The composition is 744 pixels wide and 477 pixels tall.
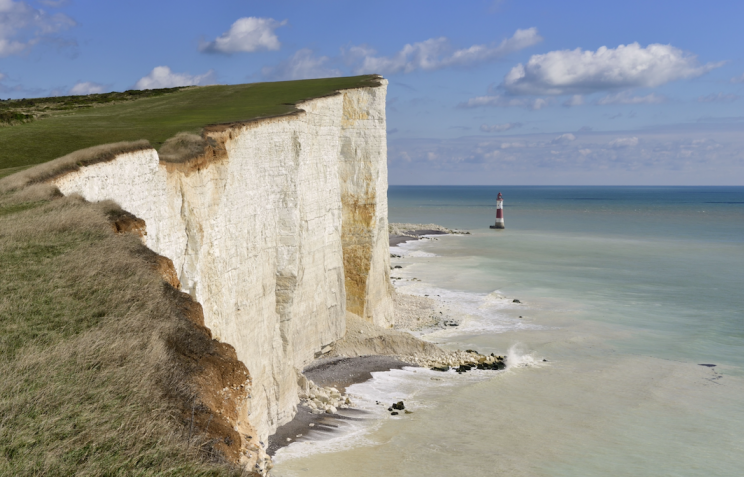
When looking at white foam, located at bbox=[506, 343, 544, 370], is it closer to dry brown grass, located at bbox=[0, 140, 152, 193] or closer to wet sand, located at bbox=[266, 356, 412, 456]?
wet sand, located at bbox=[266, 356, 412, 456]

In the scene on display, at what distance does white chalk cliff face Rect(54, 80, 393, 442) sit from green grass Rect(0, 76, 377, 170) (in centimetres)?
140

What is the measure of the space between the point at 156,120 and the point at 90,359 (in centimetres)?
1704

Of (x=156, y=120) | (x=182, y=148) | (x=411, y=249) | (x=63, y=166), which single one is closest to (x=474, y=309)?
(x=156, y=120)

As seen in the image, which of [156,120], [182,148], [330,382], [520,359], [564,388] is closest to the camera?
[182,148]

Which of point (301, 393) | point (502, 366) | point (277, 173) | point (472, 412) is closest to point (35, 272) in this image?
point (277, 173)

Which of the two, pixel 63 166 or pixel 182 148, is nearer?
pixel 63 166

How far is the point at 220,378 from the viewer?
6.59 m

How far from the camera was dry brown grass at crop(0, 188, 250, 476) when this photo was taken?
438 centimetres

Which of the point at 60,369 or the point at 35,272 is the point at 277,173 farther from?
the point at 60,369

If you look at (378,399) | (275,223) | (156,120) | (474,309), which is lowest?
(474,309)

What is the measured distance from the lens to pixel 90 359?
541 cm

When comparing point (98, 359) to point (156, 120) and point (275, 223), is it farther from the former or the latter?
point (156, 120)

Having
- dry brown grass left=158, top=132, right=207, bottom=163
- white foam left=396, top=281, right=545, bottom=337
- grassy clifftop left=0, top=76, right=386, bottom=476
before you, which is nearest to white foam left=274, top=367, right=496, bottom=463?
white foam left=396, top=281, right=545, bottom=337

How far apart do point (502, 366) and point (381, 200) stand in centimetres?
817
